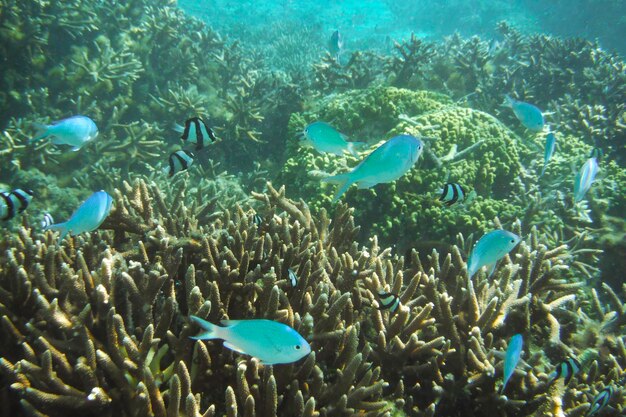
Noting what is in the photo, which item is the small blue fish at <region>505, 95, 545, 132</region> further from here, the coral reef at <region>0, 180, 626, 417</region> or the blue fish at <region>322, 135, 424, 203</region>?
the blue fish at <region>322, 135, 424, 203</region>

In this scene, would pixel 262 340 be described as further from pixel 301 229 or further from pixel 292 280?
pixel 301 229

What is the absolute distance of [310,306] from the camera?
271 centimetres

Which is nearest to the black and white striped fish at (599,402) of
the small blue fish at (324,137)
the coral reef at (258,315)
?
the coral reef at (258,315)

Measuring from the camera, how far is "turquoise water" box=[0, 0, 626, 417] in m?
2.35

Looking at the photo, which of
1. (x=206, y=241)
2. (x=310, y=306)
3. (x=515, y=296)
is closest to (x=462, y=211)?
(x=515, y=296)

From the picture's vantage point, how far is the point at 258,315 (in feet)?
8.99

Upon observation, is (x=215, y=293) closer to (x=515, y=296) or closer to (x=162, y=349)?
(x=162, y=349)

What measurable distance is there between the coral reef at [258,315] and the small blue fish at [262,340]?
32 centimetres

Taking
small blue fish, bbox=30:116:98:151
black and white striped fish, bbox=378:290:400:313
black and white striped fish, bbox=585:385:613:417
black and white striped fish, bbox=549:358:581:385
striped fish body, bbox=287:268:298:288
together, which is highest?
small blue fish, bbox=30:116:98:151

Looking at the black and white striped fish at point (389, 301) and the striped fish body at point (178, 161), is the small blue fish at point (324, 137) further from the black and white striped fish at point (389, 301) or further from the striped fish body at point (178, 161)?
the black and white striped fish at point (389, 301)

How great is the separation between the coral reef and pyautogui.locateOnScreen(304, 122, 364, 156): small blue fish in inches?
37.2

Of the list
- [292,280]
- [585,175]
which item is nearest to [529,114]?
[585,175]

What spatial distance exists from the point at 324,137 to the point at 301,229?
3.42 feet

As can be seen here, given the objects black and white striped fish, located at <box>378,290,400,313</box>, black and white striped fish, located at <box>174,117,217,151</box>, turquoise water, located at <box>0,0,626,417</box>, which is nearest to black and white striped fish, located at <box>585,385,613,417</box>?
turquoise water, located at <box>0,0,626,417</box>
